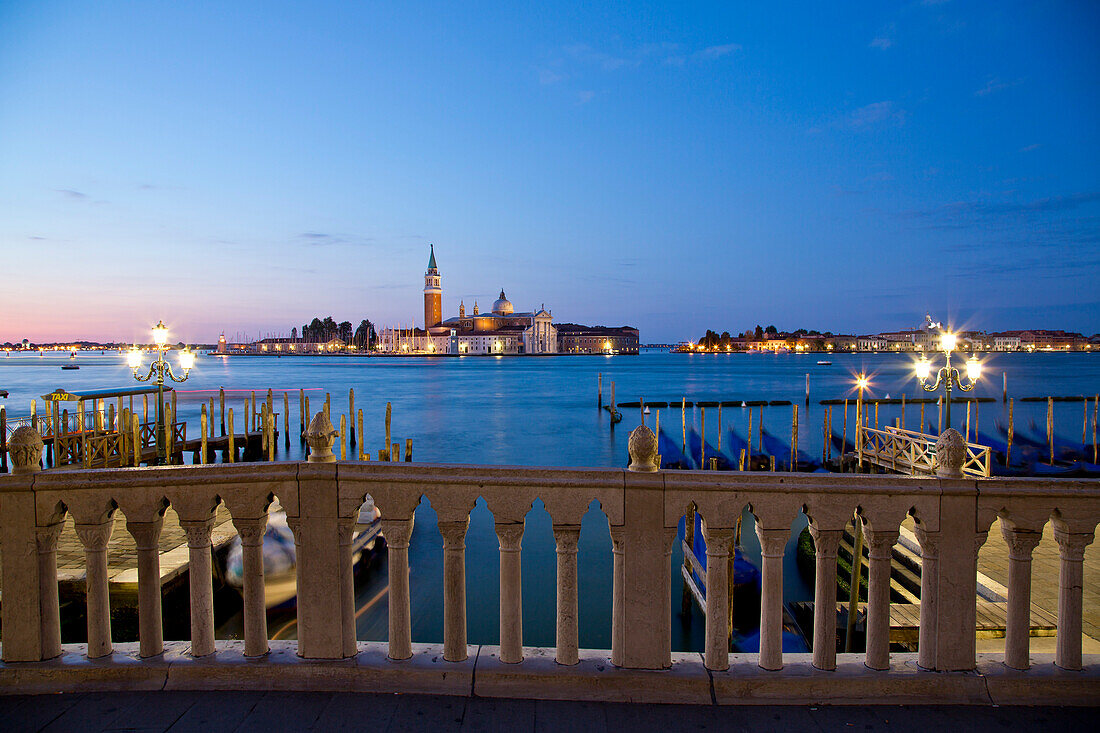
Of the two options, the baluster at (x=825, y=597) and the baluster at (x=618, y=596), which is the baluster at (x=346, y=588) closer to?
the baluster at (x=618, y=596)

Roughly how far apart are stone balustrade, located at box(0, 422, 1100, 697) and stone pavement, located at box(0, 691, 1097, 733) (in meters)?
0.17

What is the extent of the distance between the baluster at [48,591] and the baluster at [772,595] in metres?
3.30

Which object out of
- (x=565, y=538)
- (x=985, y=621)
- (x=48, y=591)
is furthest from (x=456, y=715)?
(x=985, y=621)

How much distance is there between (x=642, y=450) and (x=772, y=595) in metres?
0.88

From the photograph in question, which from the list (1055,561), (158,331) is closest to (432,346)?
(158,331)

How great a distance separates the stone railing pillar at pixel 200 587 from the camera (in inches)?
114

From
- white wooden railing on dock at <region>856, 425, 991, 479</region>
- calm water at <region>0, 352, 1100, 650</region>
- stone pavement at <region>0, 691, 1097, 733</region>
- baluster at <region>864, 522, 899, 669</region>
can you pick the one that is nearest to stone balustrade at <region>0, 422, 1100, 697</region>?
baluster at <region>864, 522, 899, 669</region>

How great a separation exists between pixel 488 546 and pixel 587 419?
88.3 ft

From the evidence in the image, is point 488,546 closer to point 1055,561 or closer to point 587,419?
point 1055,561

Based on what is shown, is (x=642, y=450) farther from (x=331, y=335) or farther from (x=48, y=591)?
(x=331, y=335)

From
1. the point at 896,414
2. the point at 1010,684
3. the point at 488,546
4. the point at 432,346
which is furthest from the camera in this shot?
the point at 432,346

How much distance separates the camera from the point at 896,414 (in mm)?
38812

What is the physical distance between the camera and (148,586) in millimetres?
2941

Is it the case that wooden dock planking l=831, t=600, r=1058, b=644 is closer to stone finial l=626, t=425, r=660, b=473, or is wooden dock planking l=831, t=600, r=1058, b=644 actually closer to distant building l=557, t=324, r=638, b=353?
stone finial l=626, t=425, r=660, b=473
